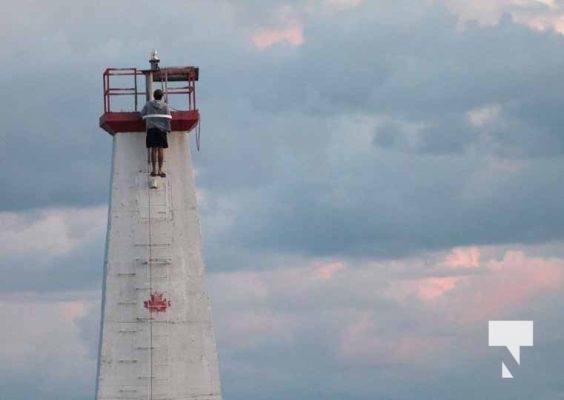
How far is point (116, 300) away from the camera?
68000 mm

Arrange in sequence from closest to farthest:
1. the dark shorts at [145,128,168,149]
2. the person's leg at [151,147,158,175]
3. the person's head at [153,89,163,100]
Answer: the dark shorts at [145,128,168,149], the person's leg at [151,147,158,175], the person's head at [153,89,163,100]

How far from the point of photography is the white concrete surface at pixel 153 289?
6788 cm

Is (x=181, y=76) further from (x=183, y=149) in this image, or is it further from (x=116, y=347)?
(x=116, y=347)

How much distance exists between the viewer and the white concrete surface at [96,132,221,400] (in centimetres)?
6788

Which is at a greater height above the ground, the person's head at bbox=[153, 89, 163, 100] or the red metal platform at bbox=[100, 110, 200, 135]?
the person's head at bbox=[153, 89, 163, 100]

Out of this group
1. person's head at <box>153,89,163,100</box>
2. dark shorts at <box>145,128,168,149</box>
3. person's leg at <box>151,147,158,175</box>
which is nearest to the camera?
dark shorts at <box>145,128,168,149</box>

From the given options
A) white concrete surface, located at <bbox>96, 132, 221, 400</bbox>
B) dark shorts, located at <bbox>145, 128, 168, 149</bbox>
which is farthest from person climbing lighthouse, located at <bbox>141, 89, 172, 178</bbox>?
white concrete surface, located at <bbox>96, 132, 221, 400</bbox>

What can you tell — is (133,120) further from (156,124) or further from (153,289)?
→ (153,289)

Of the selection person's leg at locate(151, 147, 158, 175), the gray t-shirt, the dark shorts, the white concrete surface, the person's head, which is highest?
the person's head

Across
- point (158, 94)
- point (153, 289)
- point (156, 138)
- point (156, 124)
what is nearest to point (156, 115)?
point (156, 124)

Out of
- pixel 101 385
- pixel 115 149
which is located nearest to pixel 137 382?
pixel 101 385

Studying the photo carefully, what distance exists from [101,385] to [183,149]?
311 inches

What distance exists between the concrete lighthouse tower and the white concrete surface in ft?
0.10

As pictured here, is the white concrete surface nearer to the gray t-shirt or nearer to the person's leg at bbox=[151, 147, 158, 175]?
the person's leg at bbox=[151, 147, 158, 175]
